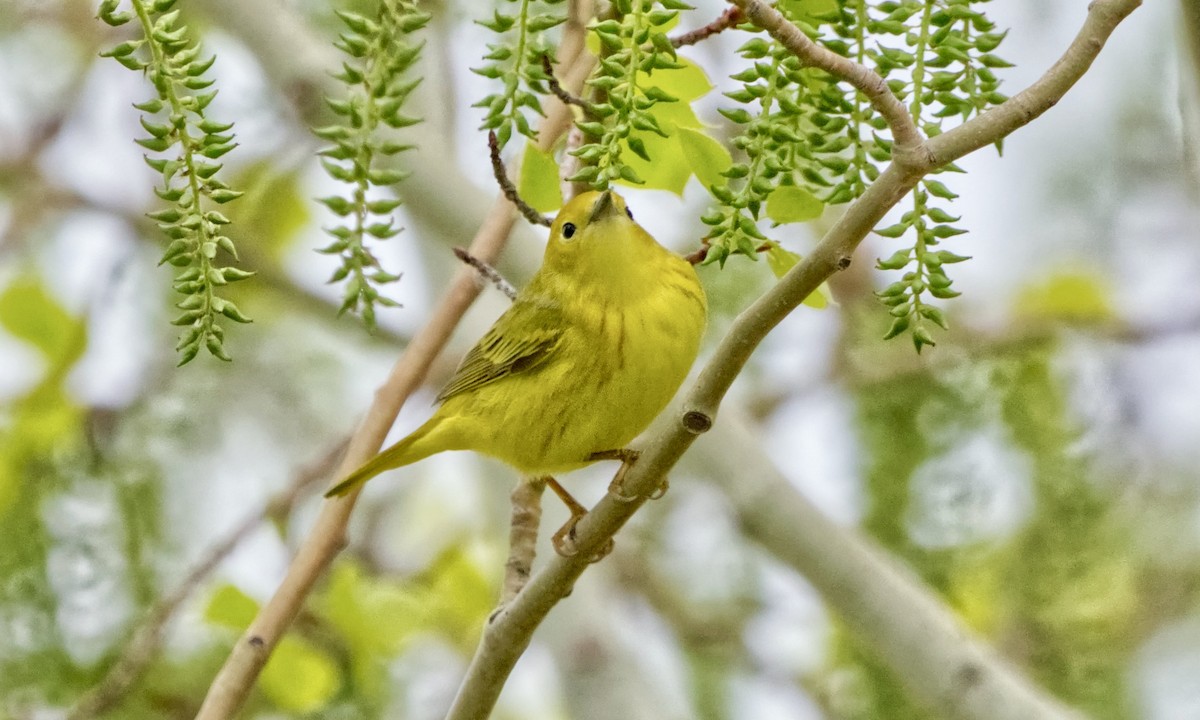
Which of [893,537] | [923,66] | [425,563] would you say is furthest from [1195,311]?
[923,66]

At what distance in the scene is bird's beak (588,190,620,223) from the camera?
207 cm

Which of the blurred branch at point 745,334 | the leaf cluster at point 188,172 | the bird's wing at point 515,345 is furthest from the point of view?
the bird's wing at point 515,345

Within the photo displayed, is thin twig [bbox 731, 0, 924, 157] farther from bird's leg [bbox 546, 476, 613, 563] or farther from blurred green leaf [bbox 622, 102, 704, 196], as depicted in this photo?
bird's leg [bbox 546, 476, 613, 563]

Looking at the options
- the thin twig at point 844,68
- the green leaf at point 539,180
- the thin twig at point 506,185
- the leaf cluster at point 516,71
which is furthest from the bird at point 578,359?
the thin twig at point 844,68

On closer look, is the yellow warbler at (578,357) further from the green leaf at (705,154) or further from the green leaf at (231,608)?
the green leaf at (705,154)

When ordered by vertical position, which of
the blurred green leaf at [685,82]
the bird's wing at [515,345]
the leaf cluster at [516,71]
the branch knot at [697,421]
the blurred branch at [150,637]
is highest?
the bird's wing at [515,345]

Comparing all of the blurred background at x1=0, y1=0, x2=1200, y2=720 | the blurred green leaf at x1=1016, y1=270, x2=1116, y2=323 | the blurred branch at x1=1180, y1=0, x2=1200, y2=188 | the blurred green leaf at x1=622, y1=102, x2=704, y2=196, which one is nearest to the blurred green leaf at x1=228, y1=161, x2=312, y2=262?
the blurred background at x1=0, y1=0, x2=1200, y2=720

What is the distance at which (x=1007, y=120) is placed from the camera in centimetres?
93

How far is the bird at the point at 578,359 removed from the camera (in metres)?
1.97

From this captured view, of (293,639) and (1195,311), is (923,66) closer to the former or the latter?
(293,639)

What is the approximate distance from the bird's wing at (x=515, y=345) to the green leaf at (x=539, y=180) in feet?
2.32

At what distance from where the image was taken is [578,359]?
82.7 inches

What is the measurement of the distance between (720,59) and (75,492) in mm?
1820

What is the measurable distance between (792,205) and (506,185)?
44cm
